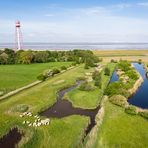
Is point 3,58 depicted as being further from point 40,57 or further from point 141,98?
point 141,98

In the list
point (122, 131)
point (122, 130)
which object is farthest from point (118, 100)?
point (122, 131)

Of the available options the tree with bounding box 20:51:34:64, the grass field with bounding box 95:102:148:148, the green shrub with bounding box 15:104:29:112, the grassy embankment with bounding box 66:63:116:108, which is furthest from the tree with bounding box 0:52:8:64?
the grass field with bounding box 95:102:148:148

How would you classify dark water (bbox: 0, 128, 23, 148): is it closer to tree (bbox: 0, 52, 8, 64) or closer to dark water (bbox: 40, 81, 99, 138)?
dark water (bbox: 40, 81, 99, 138)

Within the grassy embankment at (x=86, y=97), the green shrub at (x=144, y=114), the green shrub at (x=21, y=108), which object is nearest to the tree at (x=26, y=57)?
the grassy embankment at (x=86, y=97)

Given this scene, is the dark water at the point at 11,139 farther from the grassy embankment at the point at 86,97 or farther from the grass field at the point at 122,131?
the grassy embankment at the point at 86,97

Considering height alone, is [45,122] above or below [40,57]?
below
